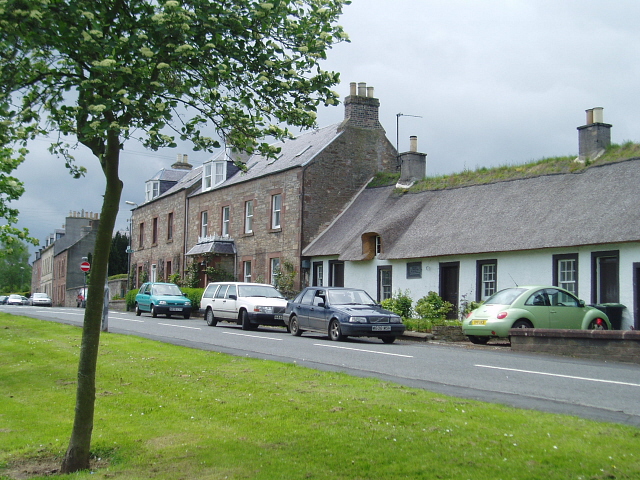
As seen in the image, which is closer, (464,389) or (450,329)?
(464,389)

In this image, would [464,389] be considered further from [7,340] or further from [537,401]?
[7,340]

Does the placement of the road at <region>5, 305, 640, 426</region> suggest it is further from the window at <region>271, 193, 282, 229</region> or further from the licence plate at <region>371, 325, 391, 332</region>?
the window at <region>271, 193, 282, 229</region>

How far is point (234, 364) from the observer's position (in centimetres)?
1266

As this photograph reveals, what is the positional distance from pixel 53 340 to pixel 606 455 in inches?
568

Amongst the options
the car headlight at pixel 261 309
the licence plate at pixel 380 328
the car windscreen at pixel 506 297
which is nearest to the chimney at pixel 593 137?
the car windscreen at pixel 506 297

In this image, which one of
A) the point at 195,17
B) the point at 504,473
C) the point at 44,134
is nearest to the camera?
the point at 504,473

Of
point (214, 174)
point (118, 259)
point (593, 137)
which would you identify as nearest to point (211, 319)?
point (593, 137)

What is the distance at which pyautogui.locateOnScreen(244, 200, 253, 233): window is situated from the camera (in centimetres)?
3947

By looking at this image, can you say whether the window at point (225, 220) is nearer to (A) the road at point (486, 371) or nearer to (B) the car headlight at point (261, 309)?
(B) the car headlight at point (261, 309)

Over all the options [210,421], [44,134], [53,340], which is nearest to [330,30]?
[44,134]

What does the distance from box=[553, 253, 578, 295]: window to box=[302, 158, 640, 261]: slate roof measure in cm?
81

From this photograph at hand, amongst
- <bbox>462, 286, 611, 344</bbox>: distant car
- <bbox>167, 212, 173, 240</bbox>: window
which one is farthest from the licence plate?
<bbox>167, 212, 173, 240</bbox>: window

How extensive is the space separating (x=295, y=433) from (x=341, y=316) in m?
13.0

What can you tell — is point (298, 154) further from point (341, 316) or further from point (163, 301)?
point (341, 316)
